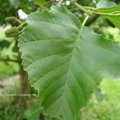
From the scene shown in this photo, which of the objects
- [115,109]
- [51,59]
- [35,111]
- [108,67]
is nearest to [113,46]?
[108,67]

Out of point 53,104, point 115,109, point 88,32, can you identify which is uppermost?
point 88,32

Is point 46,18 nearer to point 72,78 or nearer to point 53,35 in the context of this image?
point 53,35

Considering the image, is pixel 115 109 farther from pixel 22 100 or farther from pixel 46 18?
pixel 46 18

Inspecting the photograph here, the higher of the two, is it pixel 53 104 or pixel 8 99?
pixel 53 104

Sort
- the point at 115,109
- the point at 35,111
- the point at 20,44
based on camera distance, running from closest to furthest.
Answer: the point at 20,44 < the point at 35,111 < the point at 115,109

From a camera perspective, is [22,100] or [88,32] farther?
[22,100]

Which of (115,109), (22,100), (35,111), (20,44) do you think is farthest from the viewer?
(115,109)

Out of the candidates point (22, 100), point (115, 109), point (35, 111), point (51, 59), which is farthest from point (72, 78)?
point (115, 109)
